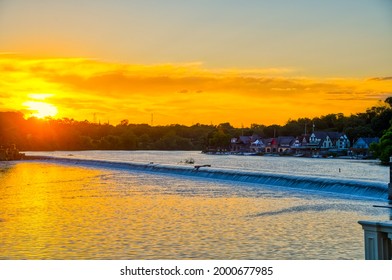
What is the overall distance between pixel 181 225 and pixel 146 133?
51146mm

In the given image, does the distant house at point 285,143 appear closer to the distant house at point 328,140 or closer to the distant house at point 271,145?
the distant house at point 271,145

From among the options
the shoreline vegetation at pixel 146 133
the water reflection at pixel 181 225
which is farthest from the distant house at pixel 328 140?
the water reflection at pixel 181 225

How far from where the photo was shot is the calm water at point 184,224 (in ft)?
27.2

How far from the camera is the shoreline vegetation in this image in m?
48.2

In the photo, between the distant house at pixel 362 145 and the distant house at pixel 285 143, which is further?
the distant house at pixel 285 143

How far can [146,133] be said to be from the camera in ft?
202

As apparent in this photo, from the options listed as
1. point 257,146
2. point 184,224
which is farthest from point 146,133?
point 184,224

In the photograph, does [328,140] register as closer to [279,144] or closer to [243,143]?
[279,144]

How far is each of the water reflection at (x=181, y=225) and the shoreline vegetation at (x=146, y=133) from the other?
98.8ft

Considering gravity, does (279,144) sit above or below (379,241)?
above

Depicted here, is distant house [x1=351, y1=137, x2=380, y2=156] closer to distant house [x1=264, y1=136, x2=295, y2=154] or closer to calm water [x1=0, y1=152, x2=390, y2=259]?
distant house [x1=264, y1=136, x2=295, y2=154]

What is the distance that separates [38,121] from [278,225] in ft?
→ 148

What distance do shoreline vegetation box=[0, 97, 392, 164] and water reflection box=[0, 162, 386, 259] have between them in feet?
98.8

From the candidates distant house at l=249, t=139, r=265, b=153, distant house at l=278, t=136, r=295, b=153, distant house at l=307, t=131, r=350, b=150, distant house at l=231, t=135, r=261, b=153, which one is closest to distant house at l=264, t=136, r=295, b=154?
distant house at l=278, t=136, r=295, b=153
